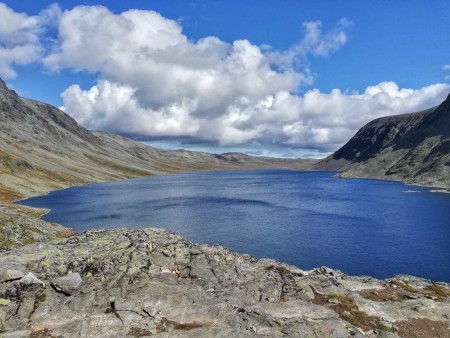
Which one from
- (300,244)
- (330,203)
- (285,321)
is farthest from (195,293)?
(330,203)

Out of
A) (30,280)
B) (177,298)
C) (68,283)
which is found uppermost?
(30,280)

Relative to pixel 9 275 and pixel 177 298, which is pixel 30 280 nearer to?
pixel 9 275

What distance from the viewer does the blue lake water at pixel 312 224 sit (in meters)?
73.9

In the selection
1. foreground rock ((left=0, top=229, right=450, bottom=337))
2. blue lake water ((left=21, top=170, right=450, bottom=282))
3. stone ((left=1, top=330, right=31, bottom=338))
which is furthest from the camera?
blue lake water ((left=21, top=170, right=450, bottom=282))

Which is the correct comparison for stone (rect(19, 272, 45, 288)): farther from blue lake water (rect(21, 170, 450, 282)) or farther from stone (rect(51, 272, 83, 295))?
blue lake water (rect(21, 170, 450, 282))

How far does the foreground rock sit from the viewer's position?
28266 millimetres

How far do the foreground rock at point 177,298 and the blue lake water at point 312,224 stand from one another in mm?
30897

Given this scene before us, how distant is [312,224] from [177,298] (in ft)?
269

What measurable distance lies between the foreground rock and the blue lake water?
3090 cm

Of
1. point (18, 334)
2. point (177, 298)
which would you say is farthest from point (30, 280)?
point (177, 298)

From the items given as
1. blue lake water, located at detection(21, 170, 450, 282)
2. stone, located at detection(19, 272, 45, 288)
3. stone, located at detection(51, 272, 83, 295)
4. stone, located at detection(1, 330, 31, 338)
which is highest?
stone, located at detection(19, 272, 45, 288)

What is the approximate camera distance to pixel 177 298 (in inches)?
1256

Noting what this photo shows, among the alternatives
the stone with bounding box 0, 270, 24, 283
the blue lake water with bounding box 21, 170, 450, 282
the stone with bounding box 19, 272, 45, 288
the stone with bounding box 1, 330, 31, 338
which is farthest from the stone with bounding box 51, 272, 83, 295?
the blue lake water with bounding box 21, 170, 450, 282

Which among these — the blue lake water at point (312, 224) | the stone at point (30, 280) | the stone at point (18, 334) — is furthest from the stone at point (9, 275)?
the blue lake water at point (312, 224)
